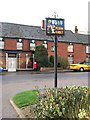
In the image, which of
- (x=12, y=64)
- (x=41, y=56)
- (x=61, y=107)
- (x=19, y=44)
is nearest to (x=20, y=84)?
(x=61, y=107)

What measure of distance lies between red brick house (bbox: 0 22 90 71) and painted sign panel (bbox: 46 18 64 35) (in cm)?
2042

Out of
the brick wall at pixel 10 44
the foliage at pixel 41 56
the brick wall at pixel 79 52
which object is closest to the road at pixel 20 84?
the foliage at pixel 41 56

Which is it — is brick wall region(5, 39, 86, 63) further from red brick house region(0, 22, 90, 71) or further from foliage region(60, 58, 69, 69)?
foliage region(60, 58, 69, 69)

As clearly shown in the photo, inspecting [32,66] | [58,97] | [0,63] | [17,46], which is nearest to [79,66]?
[32,66]

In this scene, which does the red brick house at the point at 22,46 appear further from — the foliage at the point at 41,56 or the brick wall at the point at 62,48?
the foliage at the point at 41,56

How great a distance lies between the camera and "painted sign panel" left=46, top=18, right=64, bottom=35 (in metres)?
5.31

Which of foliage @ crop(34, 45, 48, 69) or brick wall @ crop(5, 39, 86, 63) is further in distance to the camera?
brick wall @ crop(5, 39, 86, 63)

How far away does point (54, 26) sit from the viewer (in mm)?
5320

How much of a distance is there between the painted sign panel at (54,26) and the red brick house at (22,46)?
67.0 ft

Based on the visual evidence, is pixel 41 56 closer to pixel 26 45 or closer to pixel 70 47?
pixel 26 45

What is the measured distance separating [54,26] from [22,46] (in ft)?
70.7

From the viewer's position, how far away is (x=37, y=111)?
11.5 feet

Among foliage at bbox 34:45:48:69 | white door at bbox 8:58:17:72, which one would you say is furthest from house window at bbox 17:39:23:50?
foliage at bbox 34:45:48:69

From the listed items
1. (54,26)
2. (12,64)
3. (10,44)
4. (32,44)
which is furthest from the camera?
(32,44)
